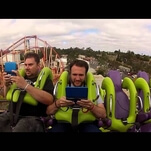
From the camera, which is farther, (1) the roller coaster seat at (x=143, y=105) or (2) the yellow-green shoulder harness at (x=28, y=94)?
(1) the roller coaster seat at (x=143, y=105)

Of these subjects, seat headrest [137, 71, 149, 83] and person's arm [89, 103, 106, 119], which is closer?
person's arm [89, 103, 106, 119]

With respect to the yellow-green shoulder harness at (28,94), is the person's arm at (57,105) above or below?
below

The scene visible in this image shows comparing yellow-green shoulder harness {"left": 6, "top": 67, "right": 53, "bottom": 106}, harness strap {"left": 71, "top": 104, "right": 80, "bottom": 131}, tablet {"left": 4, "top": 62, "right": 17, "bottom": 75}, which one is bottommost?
harness strap {"left": 71, "top": 104, "right": 80, "bottom": 131}

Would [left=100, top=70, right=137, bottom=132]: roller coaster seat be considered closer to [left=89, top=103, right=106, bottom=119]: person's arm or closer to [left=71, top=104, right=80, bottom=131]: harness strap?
[left=89, top=103, right=106, bottom=119]: person's arm

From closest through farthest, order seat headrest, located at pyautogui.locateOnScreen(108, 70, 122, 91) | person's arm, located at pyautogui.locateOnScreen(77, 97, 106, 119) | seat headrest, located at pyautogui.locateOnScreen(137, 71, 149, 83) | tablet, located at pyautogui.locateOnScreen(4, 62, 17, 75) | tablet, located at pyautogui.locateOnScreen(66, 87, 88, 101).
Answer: tablet, located at pyautogui.locateOnScreen(66, 87, 88, 101) → person's arm, located at pyautogui.locateOnScreen(77, 97, 106, 119) → tablet, located at pyautogui.locateOnScreen(4, 62, 17, 75) → seat headrest, located at pyautogui.locateOnScreen(108, 70, 122, 91) → seat headrest, located at pyautogui.locateOnScreen(137, 71, 149, 83)

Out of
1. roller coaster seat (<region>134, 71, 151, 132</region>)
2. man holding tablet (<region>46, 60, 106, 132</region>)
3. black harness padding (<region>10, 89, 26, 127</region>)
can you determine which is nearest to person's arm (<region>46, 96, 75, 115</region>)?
man holding tablet (<region>46, 60, 106, 132</region>)

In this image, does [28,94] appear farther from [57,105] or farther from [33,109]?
[57,105]

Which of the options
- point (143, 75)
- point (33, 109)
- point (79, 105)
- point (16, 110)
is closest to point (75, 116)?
point (79, 105)

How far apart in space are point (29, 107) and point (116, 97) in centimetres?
81

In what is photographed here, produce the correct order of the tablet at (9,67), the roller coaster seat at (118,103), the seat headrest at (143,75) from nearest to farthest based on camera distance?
the tablet at (9,67) < the roller coaster seat at (118,103) < the seat headrest at (143,75)

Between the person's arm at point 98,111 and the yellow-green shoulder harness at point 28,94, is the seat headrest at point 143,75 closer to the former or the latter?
the person's arm at point 98,111

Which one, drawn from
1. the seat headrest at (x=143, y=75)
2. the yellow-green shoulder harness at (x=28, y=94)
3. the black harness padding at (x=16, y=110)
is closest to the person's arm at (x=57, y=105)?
the yellow-green shoulder harness at (x=28, y=94)

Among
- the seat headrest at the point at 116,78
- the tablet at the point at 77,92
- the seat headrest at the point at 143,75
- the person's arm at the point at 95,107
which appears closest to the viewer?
the tablet at the point at 77,92

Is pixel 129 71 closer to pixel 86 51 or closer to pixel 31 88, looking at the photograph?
pixel 86 51
